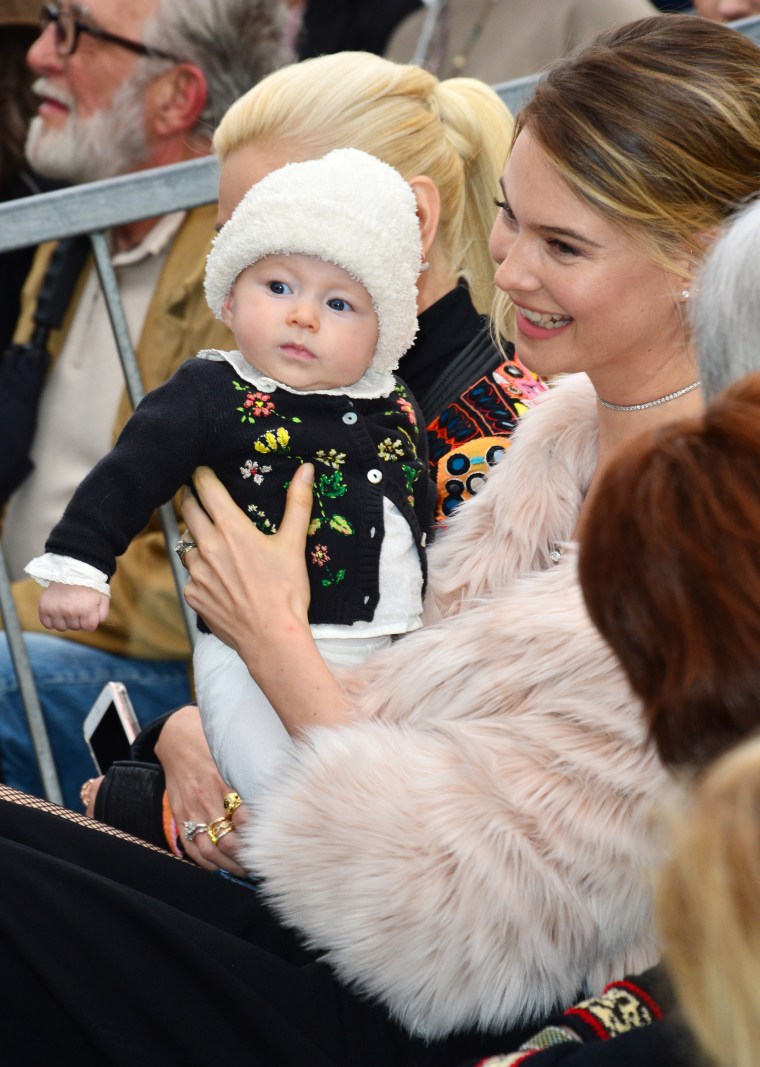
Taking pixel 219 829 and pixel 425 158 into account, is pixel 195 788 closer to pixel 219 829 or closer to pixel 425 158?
pixel 219 829

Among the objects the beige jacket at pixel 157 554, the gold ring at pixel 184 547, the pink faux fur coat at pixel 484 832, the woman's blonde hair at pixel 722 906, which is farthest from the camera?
the beige jacket at pixel 157 554

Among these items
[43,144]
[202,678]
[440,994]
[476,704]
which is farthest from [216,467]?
[43,144]

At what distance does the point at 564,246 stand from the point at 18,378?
1772mm

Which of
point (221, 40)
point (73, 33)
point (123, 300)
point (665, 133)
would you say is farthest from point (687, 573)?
point (73, 33)

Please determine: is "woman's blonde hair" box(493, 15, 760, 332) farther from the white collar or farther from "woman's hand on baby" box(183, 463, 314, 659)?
"woman's hand on baby" box(183, 463, 314, 659)

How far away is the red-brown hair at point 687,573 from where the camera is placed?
1.06 meters

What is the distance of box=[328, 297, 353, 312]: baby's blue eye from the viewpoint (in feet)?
6.84

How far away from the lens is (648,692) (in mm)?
1130

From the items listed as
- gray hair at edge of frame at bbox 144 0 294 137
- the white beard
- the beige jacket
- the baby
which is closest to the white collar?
the baby

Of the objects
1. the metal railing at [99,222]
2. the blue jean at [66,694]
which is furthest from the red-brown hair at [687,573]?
the blue jean at [66,694]

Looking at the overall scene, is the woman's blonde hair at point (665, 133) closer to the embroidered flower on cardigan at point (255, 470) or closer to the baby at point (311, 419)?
the baby at point (311, 419)

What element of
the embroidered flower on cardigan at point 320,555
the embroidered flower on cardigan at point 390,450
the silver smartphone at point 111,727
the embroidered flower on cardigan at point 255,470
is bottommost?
the silver smartphone at point 111,727

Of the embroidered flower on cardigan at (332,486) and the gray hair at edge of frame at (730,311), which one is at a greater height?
the gray hair at edge of frame at (730,311)

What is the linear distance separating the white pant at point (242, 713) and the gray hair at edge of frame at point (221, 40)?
6.04 feet
